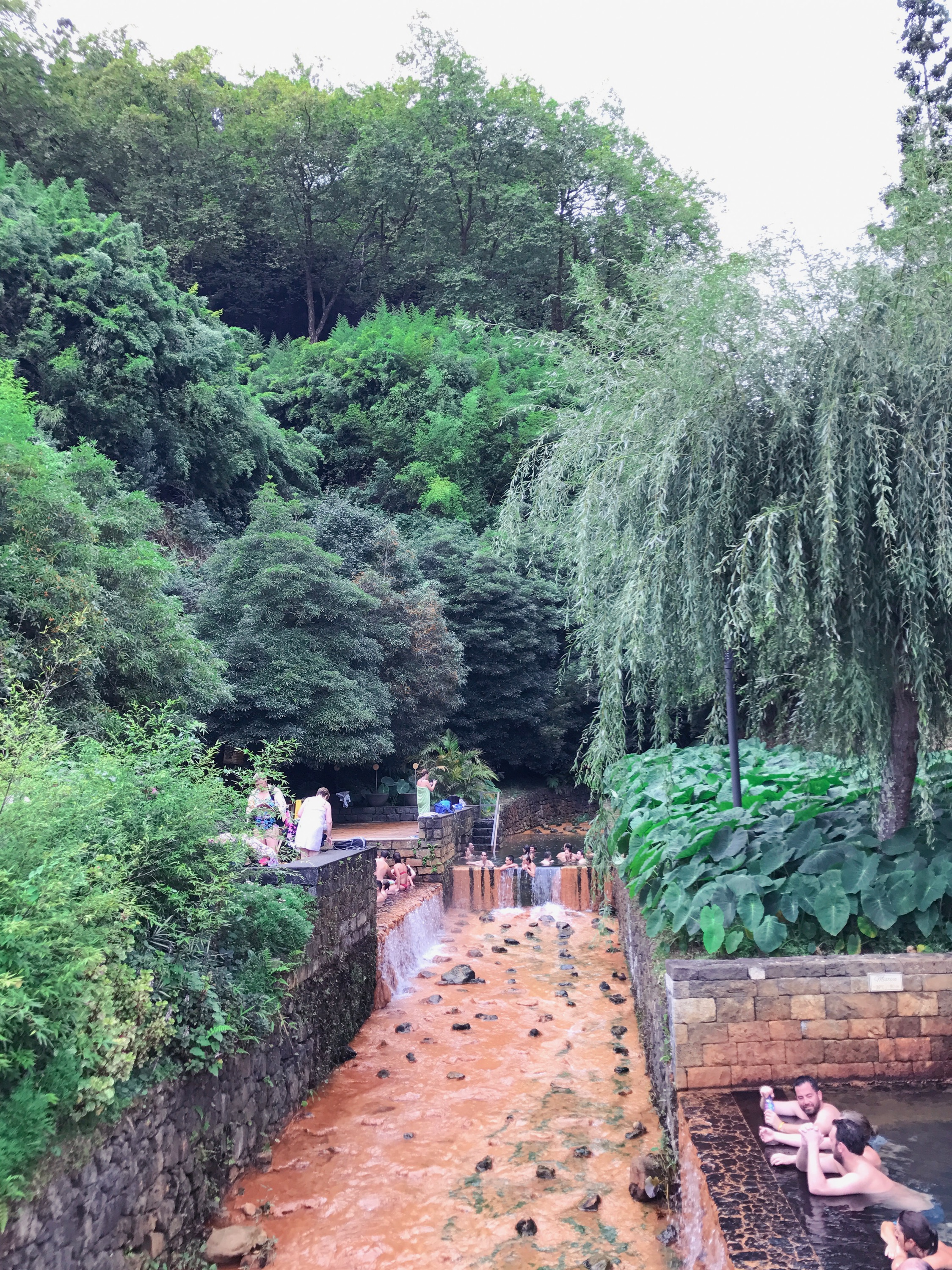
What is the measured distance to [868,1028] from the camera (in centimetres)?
505

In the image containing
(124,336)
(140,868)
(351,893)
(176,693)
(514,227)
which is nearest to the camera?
(140,868)

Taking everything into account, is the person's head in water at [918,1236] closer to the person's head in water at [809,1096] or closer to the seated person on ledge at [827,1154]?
the seated person on ledge at [827,1154]

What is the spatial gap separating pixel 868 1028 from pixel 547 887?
10399 mm

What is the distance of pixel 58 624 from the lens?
991 cm

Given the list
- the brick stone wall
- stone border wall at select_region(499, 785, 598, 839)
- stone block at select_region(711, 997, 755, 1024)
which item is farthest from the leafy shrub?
stone border wall at select_region(499, 785, 598, 839)

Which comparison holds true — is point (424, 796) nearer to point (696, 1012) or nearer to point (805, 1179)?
point (696, 1012)

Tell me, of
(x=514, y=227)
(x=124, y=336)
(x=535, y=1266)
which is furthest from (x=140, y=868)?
(x=514, y=227)

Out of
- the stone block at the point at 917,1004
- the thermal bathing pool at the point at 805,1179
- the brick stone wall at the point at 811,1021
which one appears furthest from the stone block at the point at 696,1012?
the stone block at the point at 917,1004

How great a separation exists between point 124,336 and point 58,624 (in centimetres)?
1211

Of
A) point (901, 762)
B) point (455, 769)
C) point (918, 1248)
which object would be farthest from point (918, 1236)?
point (455, 769)

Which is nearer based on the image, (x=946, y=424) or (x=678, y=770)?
(x=946, y=424)

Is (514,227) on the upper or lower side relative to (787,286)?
upper

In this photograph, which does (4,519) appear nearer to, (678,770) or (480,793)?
(678,770)

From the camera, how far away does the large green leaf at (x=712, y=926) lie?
526 cm
